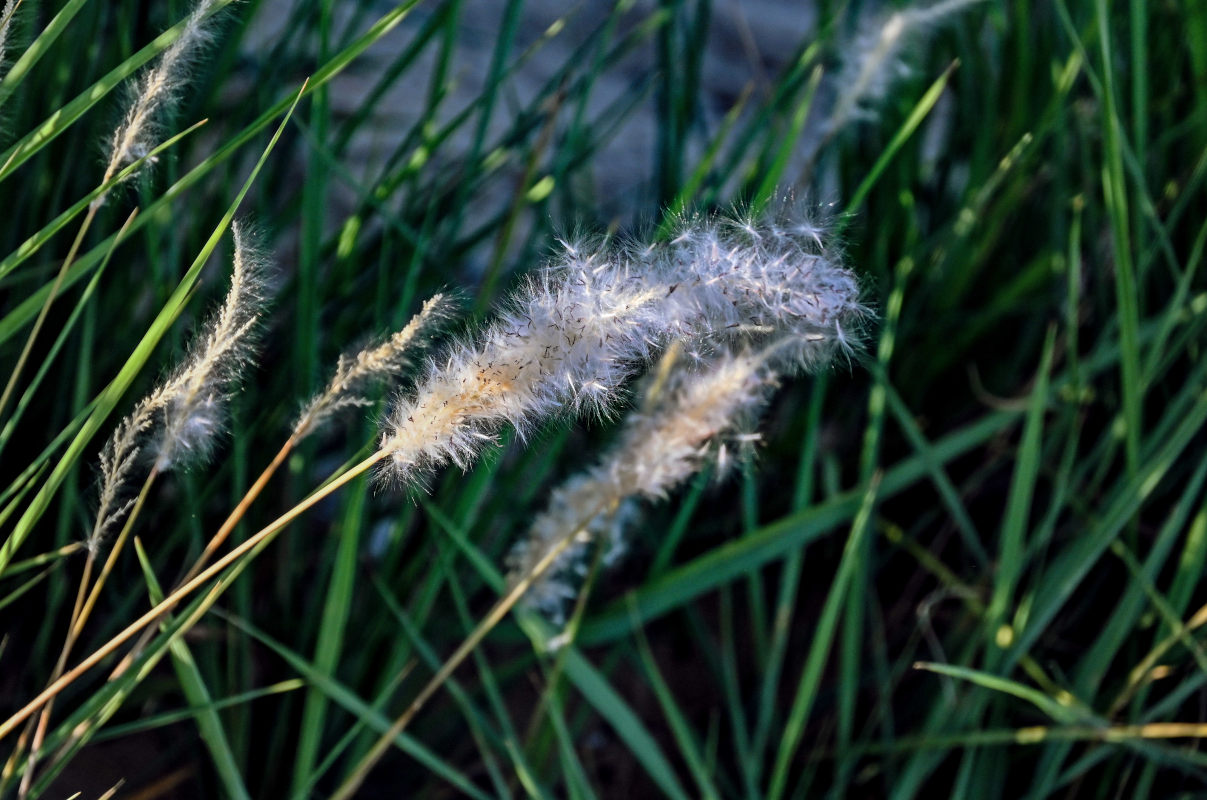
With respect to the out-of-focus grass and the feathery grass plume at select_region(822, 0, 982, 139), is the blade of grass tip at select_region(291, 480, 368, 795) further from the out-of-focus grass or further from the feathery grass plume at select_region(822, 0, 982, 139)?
the feathery grass plume at select_region(822, 0, 982, 139)

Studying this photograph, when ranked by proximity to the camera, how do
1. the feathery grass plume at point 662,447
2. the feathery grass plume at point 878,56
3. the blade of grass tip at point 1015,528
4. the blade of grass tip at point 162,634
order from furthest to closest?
the feathery grass plume at point 878,56 → the blade of grass tip at point 1015,528 → the feathery grass plume at point 662,447 → the blade of grass tip at point 162,634

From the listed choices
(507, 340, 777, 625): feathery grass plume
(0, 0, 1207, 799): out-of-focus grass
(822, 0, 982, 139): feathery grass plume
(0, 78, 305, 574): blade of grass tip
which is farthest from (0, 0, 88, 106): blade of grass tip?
(822, 0, 982, 139): feathery grass plume

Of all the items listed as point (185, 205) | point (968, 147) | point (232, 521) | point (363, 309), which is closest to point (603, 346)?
point (232, 521)

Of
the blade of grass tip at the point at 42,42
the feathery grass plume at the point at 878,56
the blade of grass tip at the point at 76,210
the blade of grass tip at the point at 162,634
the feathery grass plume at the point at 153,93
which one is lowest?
the blade of grass tip at the point at 162,634

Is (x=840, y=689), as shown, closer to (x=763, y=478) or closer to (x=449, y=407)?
(x=763, y=478)

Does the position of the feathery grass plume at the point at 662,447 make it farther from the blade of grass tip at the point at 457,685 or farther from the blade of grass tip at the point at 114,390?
the blade of grass tip at the point at 114,390

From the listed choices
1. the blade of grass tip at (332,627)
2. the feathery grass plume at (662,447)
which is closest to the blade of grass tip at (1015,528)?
the feathery grass plume at (662,447)

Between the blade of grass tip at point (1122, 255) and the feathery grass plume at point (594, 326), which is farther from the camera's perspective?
the blade of grass tip at point (1122, 255)
